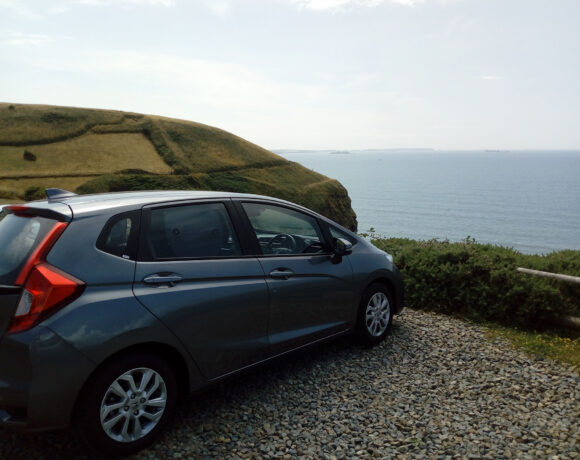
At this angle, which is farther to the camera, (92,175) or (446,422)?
(92,175)

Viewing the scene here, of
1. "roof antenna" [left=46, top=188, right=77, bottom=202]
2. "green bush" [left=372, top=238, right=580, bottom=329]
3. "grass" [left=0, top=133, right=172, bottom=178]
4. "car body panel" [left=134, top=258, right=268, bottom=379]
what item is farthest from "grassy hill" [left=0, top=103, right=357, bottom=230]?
"car body panel" [left=134, top=258, right=268, bottom=379]

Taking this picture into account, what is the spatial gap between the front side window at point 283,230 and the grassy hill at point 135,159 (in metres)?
48.1

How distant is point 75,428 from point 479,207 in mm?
130187

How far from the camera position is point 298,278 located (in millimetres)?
4859

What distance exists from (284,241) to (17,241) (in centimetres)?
249

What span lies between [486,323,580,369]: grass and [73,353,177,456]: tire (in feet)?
15.1

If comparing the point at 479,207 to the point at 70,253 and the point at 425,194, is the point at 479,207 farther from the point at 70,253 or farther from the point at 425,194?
the point at 70,253

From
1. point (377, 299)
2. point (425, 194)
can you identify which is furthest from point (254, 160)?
point (425, 194)

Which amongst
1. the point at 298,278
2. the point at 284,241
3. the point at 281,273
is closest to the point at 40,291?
the point at 281,273

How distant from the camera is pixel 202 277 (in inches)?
157

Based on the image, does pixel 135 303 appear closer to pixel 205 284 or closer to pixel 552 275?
pixel 205 284

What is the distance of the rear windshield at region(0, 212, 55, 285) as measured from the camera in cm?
334

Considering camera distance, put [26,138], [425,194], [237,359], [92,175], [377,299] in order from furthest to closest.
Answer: [425,194], [26,138], [92,175], [377,299], [237,359]

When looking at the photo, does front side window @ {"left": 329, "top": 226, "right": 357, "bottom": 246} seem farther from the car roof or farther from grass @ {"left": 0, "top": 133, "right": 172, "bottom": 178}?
grass @ {"left": 0, "top": 133, "right": 172, "bottom": 178}
